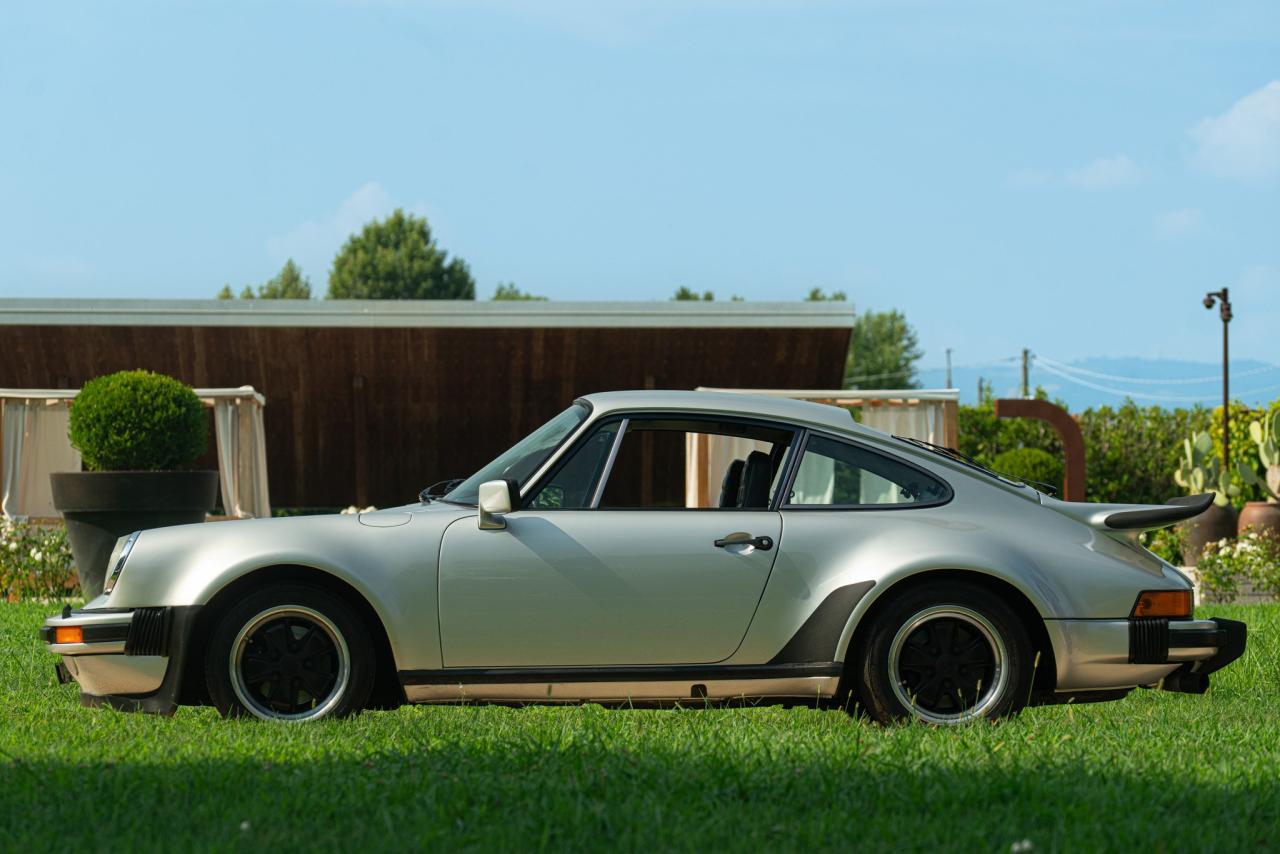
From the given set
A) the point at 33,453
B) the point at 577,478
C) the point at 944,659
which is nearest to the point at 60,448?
the point at 33,453

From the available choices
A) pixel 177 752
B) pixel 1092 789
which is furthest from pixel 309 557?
pixel 1092 789

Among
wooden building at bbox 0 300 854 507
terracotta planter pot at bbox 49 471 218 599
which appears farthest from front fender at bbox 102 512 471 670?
wooden building at bbox 0 300 854 507

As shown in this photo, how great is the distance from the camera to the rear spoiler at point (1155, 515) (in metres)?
5.73

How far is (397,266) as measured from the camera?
75375mm

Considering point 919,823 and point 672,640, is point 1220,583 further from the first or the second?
point 919,823

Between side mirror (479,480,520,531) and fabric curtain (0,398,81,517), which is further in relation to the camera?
fabric curtain (0,398,81,517)

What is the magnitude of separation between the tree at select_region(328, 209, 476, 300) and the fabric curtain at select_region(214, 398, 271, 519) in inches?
2284

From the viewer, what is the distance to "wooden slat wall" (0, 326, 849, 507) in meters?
18.2

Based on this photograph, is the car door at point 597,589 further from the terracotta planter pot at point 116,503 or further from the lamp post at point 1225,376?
the lamp post at point 1225,376

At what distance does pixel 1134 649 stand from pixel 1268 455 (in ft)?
55.4

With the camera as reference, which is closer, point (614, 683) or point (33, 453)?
point (614, 683)

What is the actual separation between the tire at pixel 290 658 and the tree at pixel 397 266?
6891 cm

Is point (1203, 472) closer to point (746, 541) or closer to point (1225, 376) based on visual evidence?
point (1225, 376)

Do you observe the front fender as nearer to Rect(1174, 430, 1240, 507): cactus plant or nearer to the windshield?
the windshield
